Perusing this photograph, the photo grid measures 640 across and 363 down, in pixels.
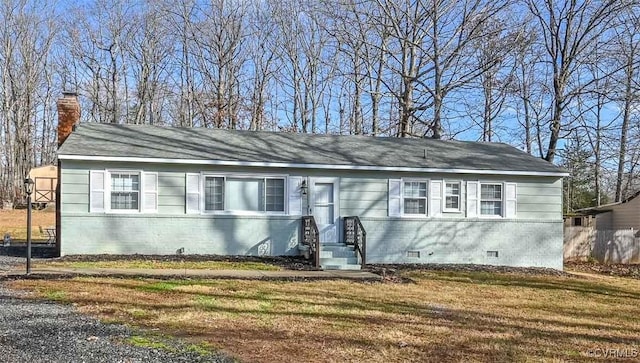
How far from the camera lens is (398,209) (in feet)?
54.0

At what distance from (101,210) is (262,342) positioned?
31.3 ft

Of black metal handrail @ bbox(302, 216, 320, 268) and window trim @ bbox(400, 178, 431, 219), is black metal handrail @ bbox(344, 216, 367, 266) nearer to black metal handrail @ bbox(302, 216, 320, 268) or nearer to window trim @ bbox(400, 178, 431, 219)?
black metal handrail @ bbox(302, 216, 320, 268)

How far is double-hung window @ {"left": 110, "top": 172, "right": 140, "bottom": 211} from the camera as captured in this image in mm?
15023

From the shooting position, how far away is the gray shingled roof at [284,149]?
15.5 meters

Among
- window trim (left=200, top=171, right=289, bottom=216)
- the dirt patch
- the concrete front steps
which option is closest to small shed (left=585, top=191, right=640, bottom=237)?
the dirt patch

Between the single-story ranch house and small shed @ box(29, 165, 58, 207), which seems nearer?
the single-story ranch house

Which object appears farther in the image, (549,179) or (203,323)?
(549,179)

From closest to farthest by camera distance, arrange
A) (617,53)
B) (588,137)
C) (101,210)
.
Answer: (101,210)
(617,53)
(588,137)

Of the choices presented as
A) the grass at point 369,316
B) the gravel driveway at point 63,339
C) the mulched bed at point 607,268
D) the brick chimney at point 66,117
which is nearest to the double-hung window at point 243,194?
the grass at point 369,316

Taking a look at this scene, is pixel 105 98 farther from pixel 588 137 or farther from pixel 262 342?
pixel 262 342

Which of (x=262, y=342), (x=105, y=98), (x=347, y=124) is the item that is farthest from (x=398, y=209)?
(x=105, y=98)

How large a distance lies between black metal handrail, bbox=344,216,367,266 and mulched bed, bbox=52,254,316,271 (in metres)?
1.33

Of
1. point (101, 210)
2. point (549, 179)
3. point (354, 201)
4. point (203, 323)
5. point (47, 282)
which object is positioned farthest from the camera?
point (549, 179)

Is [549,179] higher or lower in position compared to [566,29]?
lower
